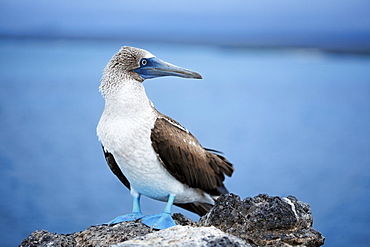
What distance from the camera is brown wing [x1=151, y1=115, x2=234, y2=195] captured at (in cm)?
321

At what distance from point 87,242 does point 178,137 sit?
2.99 feet

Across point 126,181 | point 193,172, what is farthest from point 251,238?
point 126,181

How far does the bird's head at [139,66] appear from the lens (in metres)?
3.16

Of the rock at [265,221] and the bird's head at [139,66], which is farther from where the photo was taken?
the bird's head at [139,66]

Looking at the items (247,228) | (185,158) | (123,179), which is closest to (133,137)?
(185,158)

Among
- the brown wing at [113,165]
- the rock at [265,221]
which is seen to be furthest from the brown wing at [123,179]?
the rock at [265,221]

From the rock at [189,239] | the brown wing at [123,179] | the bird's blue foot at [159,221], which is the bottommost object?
the rock at [189,239]

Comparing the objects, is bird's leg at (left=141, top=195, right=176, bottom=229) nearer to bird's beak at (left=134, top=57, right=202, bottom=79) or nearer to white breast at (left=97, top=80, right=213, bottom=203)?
white breast at (left=97, top=80, right=213, bottom=203)

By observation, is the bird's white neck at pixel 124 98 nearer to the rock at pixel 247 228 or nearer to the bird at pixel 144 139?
the bird at pixel 144 139

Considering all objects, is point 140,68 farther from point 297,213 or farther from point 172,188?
point 297,213

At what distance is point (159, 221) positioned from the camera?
10.5 feet

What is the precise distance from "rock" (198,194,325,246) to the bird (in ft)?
1.75

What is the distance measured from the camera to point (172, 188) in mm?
3375

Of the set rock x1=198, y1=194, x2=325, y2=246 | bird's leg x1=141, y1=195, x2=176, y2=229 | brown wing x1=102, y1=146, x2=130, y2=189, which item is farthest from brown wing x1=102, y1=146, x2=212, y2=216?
rock x1=198, y1=194, x2=325, y2=246
